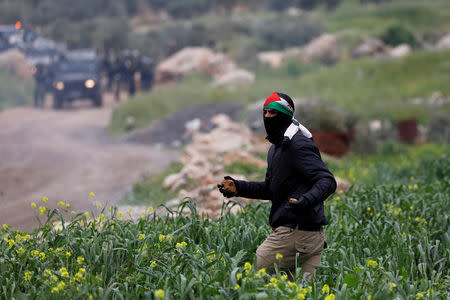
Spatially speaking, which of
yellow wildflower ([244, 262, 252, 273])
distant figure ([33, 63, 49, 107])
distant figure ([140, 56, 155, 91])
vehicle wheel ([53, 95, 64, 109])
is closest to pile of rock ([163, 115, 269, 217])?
yellow wildflower ([244, 262, 252, 273])

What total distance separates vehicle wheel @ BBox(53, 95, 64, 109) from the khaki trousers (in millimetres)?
18378

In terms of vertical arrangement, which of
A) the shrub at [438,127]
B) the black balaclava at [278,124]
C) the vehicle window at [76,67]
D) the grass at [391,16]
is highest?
the grass at [391,16]

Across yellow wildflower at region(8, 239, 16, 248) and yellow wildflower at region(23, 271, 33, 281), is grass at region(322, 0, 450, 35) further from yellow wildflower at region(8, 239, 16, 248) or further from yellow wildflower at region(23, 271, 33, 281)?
yellow wildflower at region(23, 271, 33, 281)

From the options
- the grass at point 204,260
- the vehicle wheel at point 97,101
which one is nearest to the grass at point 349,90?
the vehicle wheel at point 97,101

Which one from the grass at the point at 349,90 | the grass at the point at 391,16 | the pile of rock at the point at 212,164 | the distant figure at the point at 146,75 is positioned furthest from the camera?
the grass at the point at 391,16

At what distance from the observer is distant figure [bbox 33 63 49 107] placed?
69.2 ft

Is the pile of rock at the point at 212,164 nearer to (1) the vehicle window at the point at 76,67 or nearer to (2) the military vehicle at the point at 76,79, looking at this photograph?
(2) the military vehicle at the point at 76,79

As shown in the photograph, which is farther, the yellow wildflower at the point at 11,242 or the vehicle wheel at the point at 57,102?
the vehicle wheel at the point at 57,102

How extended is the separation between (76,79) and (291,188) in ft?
64.1

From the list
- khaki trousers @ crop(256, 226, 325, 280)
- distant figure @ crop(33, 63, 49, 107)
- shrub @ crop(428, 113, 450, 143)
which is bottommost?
shrub @ crop(428, 113, 450, 143)

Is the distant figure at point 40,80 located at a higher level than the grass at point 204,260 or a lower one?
lower

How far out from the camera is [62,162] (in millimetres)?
13305

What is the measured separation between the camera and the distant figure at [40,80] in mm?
21091

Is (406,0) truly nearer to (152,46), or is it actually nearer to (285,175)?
(152,46)
